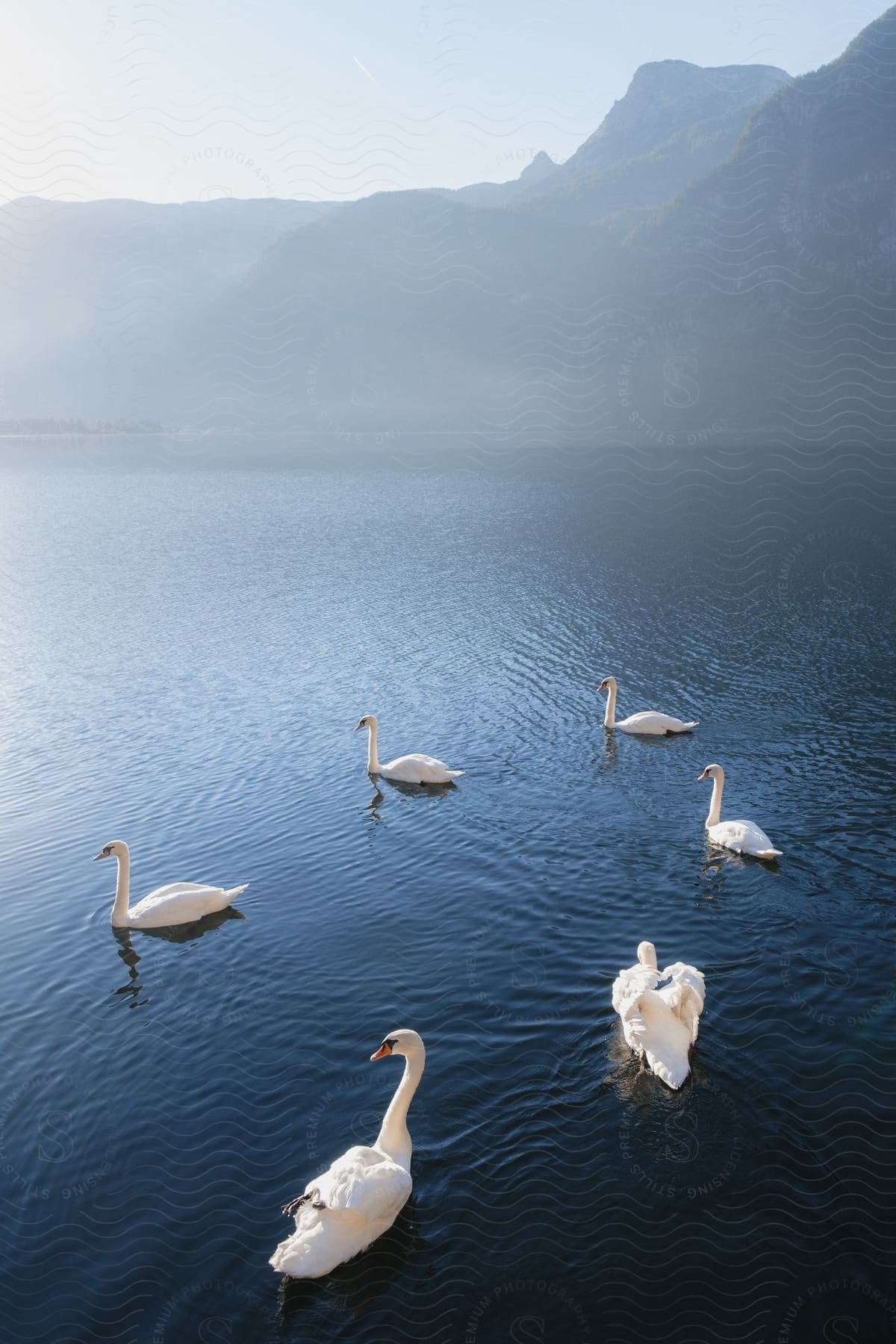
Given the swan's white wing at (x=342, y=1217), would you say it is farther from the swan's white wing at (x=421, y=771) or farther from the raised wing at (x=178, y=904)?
the swan's white wing at (x=421, y=771)

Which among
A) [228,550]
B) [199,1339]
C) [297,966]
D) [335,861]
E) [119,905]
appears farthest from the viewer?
[228,550]

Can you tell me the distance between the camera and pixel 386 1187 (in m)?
12.1

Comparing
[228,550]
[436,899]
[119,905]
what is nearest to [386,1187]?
[436,899]

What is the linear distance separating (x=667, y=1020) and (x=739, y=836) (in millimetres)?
8990

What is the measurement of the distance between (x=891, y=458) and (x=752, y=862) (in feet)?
371

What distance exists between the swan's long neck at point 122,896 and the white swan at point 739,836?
52.4ft

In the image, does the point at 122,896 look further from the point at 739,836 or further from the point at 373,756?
the point at 739,836

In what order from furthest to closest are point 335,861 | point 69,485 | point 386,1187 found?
point 69,485 < point 335,861 < point 386,1187

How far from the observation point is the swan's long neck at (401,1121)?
13047mm

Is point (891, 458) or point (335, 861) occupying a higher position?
point (891, 458)

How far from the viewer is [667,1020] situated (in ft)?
50.4

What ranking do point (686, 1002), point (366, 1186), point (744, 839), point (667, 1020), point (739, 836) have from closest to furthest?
point (366, 1186), point (667, 1020), point (686, 1002), point (744, 839), point (739, 836)

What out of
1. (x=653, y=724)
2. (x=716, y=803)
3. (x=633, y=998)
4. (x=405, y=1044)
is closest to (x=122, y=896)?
(x=405, y=1044)

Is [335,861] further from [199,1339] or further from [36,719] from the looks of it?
[36,719]
